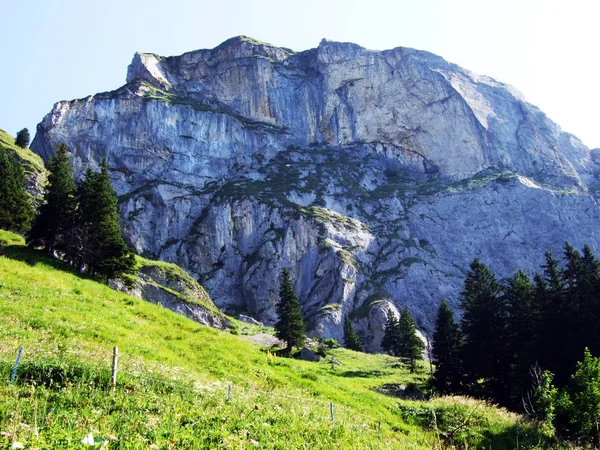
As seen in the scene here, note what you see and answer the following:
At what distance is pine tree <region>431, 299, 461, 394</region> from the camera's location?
4231 cm

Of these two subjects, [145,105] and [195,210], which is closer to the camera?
[195,210]

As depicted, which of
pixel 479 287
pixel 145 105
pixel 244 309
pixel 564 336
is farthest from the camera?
pixel 145 105

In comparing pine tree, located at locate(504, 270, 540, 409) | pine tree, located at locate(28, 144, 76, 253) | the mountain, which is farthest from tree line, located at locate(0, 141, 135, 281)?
the mountain

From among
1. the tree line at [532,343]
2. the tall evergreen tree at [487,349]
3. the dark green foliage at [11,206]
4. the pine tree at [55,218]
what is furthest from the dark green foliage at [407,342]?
the dark green foliage at [11,206]

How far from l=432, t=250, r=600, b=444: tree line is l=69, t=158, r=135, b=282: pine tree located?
3378cm

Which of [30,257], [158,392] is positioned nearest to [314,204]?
[30,257]

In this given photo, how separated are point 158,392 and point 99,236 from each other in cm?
3121

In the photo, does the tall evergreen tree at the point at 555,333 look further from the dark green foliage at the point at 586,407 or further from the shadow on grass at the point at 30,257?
the shadow on grass at the point at 30,257

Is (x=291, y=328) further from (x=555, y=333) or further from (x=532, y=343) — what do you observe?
A: (x=555, y=333)

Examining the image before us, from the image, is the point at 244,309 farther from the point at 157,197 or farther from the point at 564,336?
the point at 564,336

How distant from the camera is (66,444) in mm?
6297

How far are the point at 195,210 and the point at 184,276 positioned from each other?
6234 cm

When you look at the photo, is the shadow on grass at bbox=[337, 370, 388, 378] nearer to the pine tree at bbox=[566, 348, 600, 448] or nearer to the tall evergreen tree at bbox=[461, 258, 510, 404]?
the tall evergreen tree at bbox=[461, 258, 510, 404]

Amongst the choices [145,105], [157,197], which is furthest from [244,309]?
[145,105]
